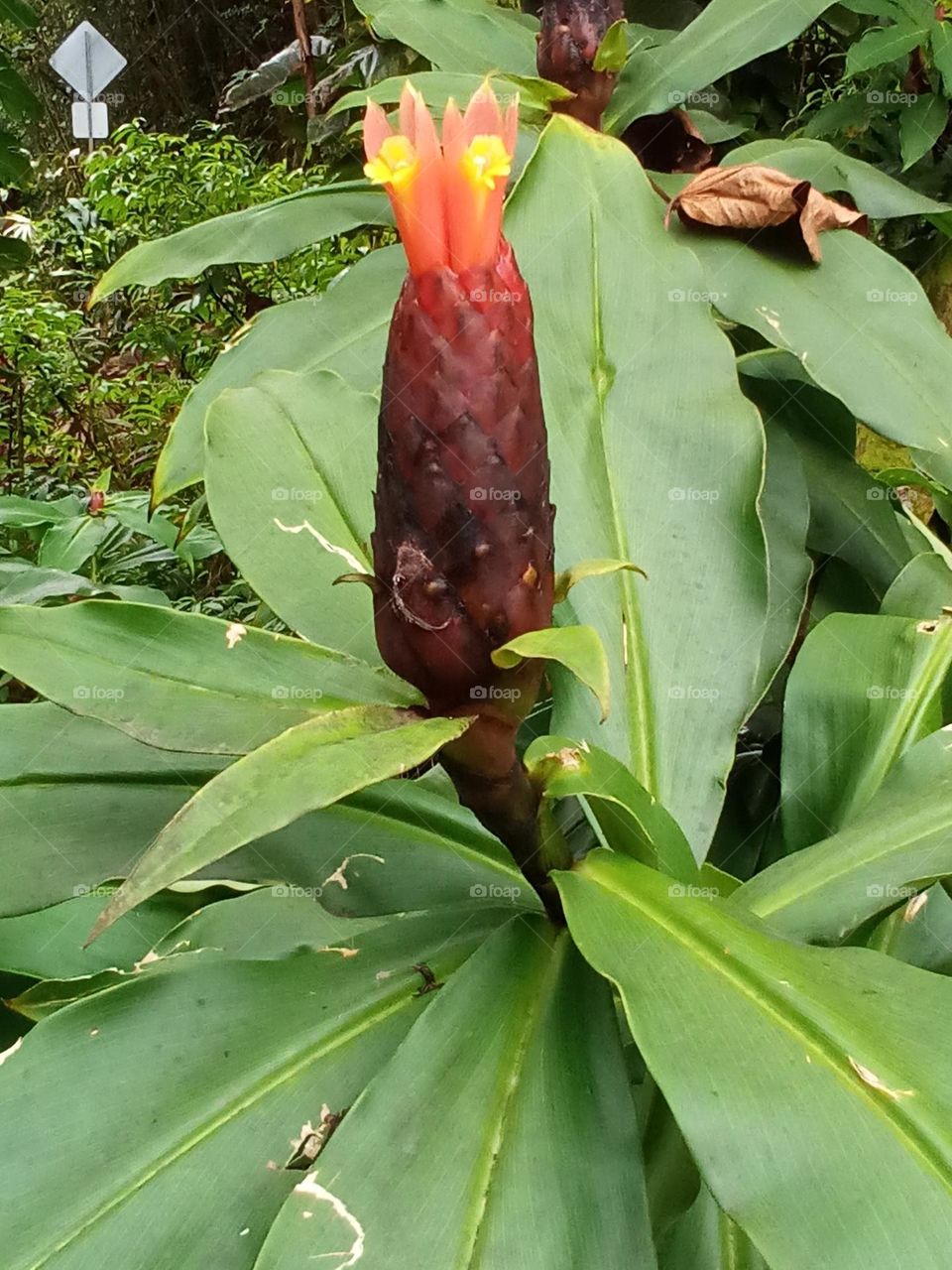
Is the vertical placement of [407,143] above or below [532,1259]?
above

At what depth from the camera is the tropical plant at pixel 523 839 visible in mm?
426

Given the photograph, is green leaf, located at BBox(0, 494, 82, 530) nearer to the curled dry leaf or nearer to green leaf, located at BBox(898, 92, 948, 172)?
the curled dry leaf

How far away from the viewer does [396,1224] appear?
1.44 ft

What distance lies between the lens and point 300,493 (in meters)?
0.66

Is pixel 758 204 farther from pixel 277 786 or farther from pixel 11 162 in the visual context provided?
pixel 11 162

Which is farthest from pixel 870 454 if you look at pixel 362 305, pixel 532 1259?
pixel 532 1259

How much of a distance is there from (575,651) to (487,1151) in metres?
0.23

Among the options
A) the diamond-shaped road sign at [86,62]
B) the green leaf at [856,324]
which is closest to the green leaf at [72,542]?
the green leaf at [856,324]

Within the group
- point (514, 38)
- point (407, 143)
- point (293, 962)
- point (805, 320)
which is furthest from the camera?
point (514, 38)

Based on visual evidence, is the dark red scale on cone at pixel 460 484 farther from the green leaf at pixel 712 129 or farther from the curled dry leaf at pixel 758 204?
Result: the green leaf at pixel 712 129

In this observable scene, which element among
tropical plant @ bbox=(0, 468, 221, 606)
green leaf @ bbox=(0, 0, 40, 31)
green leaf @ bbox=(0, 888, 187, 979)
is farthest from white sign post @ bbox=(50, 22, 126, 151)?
green leaf @ bbox=(0, 888, 187, 979)

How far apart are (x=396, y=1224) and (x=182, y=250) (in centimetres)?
91

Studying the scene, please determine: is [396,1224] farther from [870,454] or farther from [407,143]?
[870,454]

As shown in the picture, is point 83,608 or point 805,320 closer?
point 83,608
